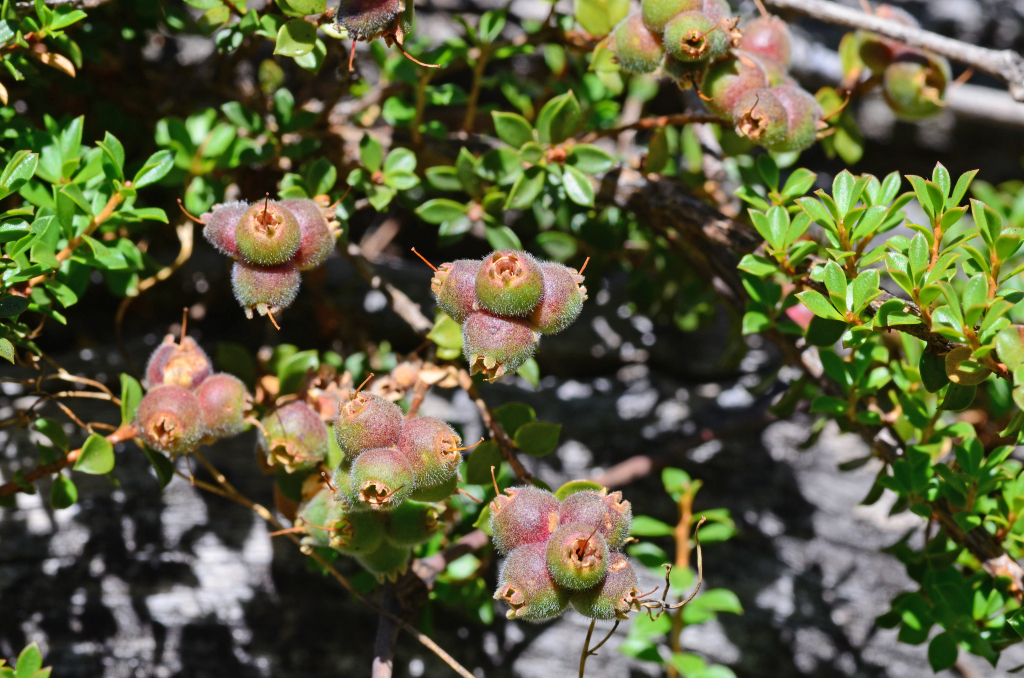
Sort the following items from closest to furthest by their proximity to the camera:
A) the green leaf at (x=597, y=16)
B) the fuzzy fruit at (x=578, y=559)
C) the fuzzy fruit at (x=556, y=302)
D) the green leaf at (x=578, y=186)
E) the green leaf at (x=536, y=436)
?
the fuzzy fruit at (x=578, y=559) < the fuzzy fruit at (x=556, y=302) < the green leaf at (x=536, y=436) < the green leaf at (x=578, y=186) < the green leaf at (x=597, y=16)

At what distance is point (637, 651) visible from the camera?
1.59m

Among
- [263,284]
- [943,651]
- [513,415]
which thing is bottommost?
[943,651]

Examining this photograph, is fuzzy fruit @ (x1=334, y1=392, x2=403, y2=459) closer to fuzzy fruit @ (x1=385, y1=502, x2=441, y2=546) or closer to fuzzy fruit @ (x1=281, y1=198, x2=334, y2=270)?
fuzzy fruit @ (x1=385, y1=502, x2=441, y2=546)

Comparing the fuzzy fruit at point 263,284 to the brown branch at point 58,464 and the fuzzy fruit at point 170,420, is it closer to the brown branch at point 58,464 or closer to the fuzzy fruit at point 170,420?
the fuzzy fruit at point 170,420

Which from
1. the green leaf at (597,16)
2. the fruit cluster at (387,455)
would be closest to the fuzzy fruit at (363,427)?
the fruit cluster at (387,455)

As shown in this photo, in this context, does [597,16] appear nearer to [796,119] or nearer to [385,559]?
[796,119]

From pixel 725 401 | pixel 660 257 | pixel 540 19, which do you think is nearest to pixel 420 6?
pixel 540 19

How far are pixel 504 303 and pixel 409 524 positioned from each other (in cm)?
42

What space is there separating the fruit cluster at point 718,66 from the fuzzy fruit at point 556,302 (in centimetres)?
45

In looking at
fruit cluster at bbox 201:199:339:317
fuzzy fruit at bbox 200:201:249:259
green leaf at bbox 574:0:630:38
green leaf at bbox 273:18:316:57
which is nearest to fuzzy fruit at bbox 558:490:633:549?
fruit cluster at bbox 201:199:339:317

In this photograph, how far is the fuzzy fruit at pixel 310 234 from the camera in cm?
124

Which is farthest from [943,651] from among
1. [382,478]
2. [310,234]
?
[310,234]

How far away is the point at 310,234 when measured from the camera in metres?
1.24

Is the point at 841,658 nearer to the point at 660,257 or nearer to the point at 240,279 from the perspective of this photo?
the point at 660,257
